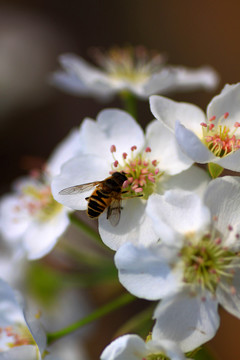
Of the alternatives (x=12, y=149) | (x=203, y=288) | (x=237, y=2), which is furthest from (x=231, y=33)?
(x=203, y=288)

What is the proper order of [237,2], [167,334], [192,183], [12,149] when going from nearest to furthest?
[167,334] → [192,183] → [12,149] → [237,2]

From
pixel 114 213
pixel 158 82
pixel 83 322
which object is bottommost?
pixel 83 322

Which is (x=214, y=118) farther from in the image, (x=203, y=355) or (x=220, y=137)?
(x=203, y=355)

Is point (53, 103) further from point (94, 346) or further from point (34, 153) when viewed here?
point (94, 346)

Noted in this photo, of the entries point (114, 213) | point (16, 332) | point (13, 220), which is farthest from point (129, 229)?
point (13, 220)

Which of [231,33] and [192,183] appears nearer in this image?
[192,183]

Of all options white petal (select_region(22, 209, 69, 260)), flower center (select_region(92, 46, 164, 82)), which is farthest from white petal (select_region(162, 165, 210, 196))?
flower center (select_region(92, 46, 164, 82))

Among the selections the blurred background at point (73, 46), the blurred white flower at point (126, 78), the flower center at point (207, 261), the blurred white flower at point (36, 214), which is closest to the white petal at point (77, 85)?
the blurred white flower at point (126, 78)
